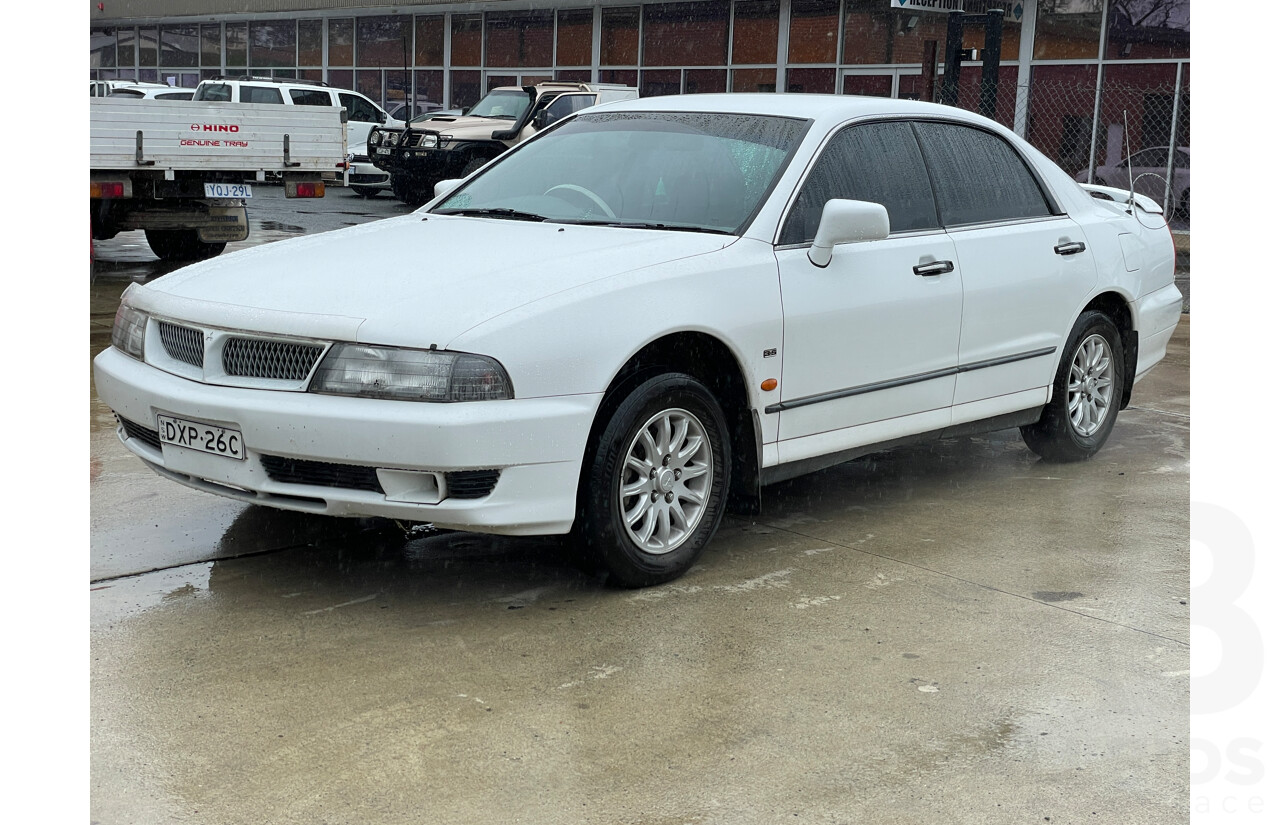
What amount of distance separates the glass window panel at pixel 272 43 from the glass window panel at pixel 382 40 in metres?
3.15

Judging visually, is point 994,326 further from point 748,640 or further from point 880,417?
point 748,640

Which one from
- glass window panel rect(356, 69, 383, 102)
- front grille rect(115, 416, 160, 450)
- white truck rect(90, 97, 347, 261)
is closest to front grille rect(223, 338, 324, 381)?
front grille rect(115, 416, 160, 450)

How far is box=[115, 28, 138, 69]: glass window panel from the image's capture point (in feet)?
140

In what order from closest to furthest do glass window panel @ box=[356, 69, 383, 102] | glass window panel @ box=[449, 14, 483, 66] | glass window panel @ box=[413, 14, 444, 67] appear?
glass window panel @ box=[449, 14, 483, 66], glass window panel @ box=[413, 14, 444, 67], glass window panel @ box=[356, 69, 383, 102]

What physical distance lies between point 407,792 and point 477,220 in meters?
2.67

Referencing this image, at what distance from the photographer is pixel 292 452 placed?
4.03 m

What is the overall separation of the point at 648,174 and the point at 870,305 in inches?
37.7

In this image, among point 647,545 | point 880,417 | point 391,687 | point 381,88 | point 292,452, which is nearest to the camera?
point 391,687

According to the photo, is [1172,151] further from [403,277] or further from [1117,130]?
[403,277]

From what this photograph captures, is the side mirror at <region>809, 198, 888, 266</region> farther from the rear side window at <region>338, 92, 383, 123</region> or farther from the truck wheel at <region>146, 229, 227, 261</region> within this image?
the rear side window at <region>338, 92, 383, 123</region>

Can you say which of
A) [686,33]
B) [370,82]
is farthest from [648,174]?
[370,82]

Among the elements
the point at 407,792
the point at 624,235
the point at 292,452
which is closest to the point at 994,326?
the point at 624,235

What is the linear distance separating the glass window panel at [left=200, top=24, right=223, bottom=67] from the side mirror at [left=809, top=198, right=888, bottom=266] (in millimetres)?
38428

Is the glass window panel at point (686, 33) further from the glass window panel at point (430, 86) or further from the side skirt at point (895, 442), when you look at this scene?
the side skirt at point (895, 442)
